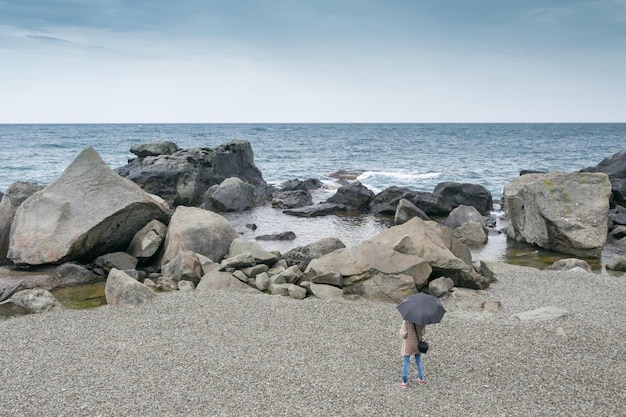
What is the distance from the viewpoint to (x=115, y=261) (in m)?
20.7

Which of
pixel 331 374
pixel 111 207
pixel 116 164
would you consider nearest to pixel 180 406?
pixel 331 374

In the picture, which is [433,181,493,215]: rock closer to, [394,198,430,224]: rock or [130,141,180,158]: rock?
[394,198,430,224]: rock

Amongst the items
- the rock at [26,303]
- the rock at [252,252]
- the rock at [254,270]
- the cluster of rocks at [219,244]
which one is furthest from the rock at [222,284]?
the rock at [26,303]

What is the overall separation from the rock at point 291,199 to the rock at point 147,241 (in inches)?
627

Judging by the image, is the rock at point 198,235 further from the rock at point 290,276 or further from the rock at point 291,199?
the rock at point 291,199

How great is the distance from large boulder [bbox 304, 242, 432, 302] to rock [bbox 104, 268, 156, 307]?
5216 millimetres

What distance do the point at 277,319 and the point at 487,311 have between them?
5.97 meters

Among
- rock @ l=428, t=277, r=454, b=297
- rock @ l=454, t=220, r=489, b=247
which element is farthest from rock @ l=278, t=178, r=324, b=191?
rock @ l=428, t=277, r=454, b=297

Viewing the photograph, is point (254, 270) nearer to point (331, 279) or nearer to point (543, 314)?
point (331, 279)

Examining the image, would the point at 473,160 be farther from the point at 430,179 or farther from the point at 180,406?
the point at 180,406

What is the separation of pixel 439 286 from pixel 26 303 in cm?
1220

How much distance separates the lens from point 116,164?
228ft

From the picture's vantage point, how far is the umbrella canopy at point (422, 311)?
10516mm

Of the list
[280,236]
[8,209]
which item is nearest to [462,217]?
[280,236]
